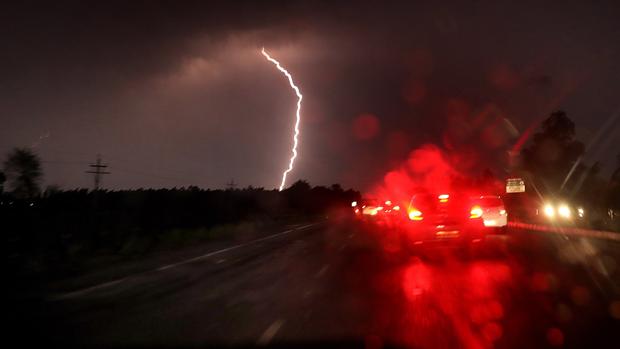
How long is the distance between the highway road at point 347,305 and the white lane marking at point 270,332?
0.01m

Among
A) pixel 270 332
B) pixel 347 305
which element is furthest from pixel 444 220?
pixel 270 332

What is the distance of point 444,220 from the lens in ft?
69.3

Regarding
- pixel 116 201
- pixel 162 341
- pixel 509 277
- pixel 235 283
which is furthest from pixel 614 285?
pixel 116 201

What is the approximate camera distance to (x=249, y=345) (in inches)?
340

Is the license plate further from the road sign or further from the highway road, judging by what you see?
the road sign

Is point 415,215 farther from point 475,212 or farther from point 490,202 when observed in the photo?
point 490,202

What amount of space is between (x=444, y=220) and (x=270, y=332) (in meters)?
12.6

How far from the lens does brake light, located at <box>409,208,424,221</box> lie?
843 inches

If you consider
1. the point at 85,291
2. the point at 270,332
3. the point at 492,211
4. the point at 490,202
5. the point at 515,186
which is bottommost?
the point at 270,332

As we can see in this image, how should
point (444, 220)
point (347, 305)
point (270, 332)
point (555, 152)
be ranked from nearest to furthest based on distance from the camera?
point (270, 332)
point (347, 305)
point (444, 220)
point (555, 152)

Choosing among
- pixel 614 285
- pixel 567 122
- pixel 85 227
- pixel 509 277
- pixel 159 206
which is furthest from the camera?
pixel 567 122

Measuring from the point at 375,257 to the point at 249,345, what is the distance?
13.8 m

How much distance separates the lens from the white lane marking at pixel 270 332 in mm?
8862

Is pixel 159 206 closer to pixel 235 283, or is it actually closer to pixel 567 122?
pixel 235 283
